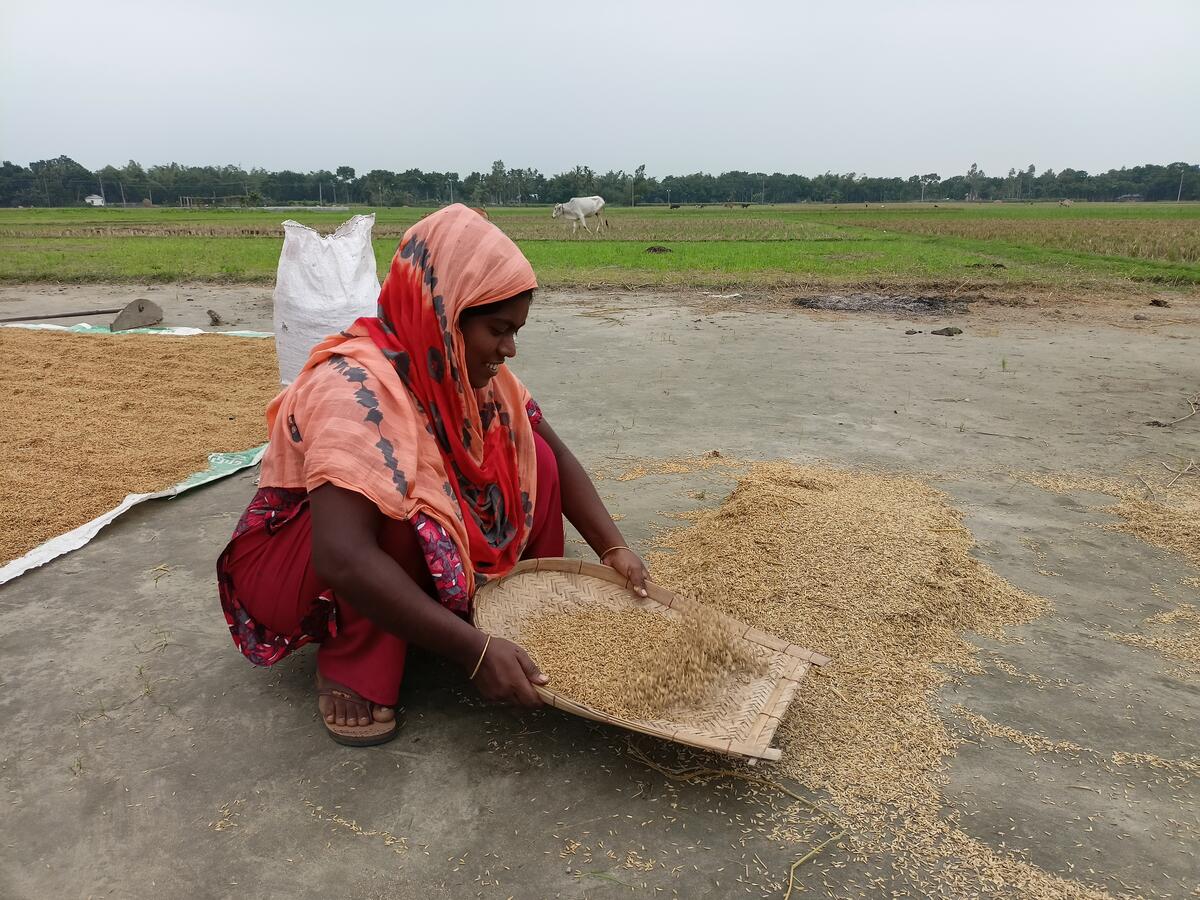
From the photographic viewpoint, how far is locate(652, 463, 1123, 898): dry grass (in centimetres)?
155

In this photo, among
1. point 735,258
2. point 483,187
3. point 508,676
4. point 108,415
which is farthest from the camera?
point 483,187

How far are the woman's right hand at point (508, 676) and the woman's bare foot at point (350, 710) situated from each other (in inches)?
11.6

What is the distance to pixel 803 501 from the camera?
3.00m

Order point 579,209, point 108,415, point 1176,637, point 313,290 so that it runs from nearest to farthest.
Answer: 1. point 1176,637
2. point 108,415
3. point 313,290
4. point 579,209

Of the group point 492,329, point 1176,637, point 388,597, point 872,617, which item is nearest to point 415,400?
point 492,329

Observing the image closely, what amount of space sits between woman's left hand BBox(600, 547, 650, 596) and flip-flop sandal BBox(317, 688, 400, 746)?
2.32 ft

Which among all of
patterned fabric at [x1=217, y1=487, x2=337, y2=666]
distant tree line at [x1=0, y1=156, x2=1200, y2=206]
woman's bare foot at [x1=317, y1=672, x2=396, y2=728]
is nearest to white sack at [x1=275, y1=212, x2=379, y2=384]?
patterned fabric at [x1=217, y1=487, x2=337, y2=666]

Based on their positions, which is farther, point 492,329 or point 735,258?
point 735,258

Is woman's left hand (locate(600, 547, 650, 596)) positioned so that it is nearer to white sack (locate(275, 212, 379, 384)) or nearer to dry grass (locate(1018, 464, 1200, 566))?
dry grass (locate(1018, 464, 1200, 566))

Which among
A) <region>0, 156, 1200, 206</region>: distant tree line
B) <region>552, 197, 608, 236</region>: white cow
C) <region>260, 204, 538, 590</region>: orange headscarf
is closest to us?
<region>260, 204, 538, 590</region>: orange headscarf

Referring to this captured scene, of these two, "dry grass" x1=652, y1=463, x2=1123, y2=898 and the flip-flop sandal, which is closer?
"dry grass" x1=652, y1=463, x2=1123, y2=898

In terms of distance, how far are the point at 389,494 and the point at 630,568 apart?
74 cm

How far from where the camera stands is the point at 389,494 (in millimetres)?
1714

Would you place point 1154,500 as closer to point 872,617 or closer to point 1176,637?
point 1176,637
